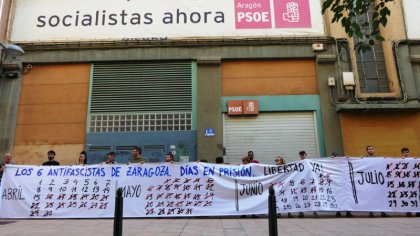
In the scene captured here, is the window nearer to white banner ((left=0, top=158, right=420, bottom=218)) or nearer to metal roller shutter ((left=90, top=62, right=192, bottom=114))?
white banner ((left=0, top=158, right=420, bottom=218))

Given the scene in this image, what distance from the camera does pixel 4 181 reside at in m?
9.12

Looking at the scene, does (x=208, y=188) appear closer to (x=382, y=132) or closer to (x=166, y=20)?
(x=382, y=132)

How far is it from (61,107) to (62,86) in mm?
881

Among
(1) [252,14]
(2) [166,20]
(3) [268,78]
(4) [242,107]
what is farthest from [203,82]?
(1) [252,14]

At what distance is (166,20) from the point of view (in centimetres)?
1452

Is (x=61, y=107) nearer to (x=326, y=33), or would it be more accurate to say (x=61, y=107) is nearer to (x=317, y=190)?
(x=317, y=190)

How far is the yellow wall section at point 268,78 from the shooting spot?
1385 cm

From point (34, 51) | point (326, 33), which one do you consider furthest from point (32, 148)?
point (326, 33)

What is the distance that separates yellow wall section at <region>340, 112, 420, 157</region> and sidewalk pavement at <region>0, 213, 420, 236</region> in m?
4.52

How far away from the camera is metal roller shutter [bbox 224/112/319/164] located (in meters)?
13.2

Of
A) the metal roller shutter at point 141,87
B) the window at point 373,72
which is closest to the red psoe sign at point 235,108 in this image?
the metal roller shutter at point 141,87

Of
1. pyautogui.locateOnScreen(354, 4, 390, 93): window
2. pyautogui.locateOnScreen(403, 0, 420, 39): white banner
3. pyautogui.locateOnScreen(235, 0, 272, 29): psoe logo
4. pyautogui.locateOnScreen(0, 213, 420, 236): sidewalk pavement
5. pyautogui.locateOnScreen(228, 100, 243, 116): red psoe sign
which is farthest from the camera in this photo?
pyautogui.locateOnScreen(235, 0, 272, 29): psoe logo

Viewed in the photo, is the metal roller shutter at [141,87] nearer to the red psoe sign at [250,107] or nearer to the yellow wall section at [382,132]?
the red psoe sign at [250,107]

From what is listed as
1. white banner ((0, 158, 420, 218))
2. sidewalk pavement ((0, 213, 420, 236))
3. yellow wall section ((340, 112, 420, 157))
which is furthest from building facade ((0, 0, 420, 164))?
sidewalk pavement ((0, 213, 420, 236))
